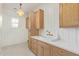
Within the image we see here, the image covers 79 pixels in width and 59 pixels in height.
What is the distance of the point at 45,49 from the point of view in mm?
1766

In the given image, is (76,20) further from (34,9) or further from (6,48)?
(6,48)

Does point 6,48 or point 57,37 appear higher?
point 57,37

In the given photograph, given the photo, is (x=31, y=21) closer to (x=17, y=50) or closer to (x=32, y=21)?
(x=32, y=21)

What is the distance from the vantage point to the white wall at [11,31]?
5.66 ft

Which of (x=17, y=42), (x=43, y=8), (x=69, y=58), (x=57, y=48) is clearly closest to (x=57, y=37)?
(x=57, y=48)

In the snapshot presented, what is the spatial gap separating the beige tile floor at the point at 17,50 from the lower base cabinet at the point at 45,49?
0.09 m

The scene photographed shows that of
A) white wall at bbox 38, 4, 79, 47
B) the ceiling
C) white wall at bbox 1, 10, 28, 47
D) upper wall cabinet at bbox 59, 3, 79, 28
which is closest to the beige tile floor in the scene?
white wall at bbox 1, 10, 28, 47

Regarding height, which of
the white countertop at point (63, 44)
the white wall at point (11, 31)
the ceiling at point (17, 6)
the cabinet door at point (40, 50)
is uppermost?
the ceiling at point (17, 6)

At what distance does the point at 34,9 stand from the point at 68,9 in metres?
0.50

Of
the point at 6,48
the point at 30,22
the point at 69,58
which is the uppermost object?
the point at 30,22

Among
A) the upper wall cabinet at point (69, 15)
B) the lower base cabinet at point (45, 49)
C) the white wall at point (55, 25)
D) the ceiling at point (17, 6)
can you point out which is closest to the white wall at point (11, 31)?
the ceiling at point (17, 6)

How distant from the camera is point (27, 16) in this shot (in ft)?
5.75

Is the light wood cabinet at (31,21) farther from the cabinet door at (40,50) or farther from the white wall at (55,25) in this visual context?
the cabinet door at (40,50)

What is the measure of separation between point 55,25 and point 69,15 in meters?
0.25
